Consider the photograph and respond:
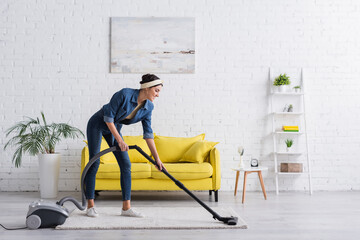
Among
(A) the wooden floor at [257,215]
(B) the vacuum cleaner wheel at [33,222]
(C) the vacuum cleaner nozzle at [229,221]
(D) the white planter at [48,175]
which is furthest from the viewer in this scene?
(D) the white planter at [48,175]

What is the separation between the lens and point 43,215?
2.69 metres

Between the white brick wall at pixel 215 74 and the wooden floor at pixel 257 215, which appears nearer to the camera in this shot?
the wooden floor at pixel 257 215

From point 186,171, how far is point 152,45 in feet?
6.28

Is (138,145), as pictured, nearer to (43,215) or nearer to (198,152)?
(198,152)

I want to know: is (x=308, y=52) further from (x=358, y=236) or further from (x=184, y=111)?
(x=358, y=236)

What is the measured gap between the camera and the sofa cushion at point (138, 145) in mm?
4523

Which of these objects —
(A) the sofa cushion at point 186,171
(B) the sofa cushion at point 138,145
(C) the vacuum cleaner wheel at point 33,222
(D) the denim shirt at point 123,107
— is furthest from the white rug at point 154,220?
(B) the sofa cushion at point 138,145

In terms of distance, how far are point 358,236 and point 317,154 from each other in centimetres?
263

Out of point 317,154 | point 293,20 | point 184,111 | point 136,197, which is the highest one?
point 293,20

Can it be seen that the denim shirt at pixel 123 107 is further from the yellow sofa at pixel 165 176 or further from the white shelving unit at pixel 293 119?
the white shelving unit at pixel 293 119

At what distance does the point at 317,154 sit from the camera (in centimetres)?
511

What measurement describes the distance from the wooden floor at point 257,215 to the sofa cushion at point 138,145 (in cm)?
45

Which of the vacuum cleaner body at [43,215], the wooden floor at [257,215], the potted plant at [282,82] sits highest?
the potted plant at [282,82]

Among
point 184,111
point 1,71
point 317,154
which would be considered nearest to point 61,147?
point 1,71
